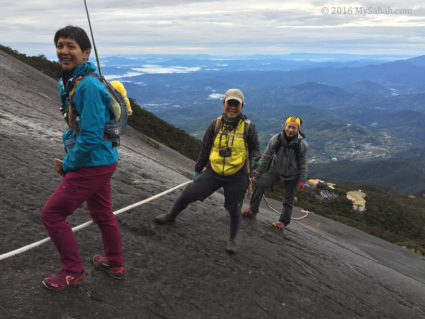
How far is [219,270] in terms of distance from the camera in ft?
17.7

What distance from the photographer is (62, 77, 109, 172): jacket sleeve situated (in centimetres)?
345

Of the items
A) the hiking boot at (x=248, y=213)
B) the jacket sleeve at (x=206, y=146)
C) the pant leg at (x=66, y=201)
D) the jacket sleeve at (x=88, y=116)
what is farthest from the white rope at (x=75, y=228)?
the hiking boot at (x=248, y=213)

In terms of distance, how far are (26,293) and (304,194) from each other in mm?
22146

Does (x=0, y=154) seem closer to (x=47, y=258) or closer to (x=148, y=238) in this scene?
(x=47, y=258)

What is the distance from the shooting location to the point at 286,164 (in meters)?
7.79

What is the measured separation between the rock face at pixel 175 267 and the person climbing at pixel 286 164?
0.68 m

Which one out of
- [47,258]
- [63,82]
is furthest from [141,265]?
[63,82]

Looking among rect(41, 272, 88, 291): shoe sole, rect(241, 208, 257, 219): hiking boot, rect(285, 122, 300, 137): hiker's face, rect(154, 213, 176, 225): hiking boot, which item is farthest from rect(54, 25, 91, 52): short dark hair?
rect(241, 208, 257, 219): hiking boot

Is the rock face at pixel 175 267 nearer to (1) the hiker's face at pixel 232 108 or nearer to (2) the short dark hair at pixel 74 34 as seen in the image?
(1) the hiker's face at pixel 232 108

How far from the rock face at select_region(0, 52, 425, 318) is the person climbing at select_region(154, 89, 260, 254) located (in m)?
0.85

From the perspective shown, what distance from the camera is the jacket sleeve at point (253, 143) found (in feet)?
18.4

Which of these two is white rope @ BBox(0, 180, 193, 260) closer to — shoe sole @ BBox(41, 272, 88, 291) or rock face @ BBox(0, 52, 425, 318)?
rock face @ BBox(0, 52, 425, 318)

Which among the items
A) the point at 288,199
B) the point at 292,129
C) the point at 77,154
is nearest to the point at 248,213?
the point at 288,199

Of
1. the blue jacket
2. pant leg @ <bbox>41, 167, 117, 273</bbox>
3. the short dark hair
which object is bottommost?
pant leg @ <bbox>41, 167, 117, 273</bbox>
